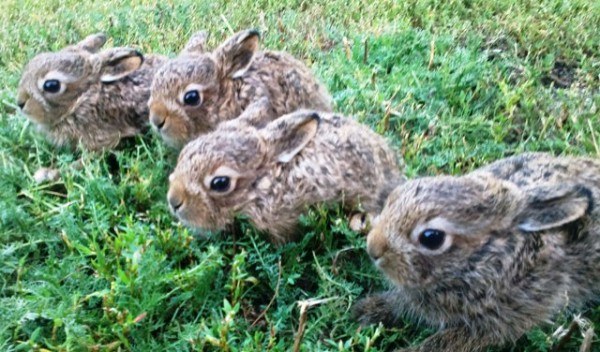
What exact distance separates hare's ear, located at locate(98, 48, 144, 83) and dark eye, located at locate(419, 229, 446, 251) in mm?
2815

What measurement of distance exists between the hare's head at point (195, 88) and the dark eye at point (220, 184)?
2.84 feet

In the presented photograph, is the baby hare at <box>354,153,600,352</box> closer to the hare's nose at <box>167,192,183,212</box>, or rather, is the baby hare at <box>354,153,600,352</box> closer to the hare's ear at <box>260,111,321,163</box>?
the hare's ear at <box>260,111,321,163</box>

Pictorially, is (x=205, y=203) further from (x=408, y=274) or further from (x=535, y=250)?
(x=535, y=250)

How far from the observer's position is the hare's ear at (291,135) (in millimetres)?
3936

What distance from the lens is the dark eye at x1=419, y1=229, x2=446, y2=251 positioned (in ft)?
10.6

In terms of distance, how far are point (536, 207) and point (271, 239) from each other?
1.48 m

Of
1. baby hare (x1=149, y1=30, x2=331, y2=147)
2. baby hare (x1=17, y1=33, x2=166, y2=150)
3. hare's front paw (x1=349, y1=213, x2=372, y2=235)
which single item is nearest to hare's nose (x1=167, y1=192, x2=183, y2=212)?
baby hare (x1=149, y1=30, x2=331, y2=147)

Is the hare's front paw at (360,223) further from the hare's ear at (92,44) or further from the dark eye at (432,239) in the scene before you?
the hare's ear at (92,44)

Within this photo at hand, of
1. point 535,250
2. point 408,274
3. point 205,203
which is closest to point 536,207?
point 535,250

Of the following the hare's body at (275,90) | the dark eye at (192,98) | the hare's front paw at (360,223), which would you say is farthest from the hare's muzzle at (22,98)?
the hare's front paw at (360,223)

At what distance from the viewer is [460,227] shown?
10.6ft

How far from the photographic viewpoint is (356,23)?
22.6 ft

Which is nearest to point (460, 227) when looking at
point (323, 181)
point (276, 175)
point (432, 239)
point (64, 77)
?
point (432, 239)

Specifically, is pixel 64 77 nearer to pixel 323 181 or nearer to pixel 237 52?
pixel 237 52
